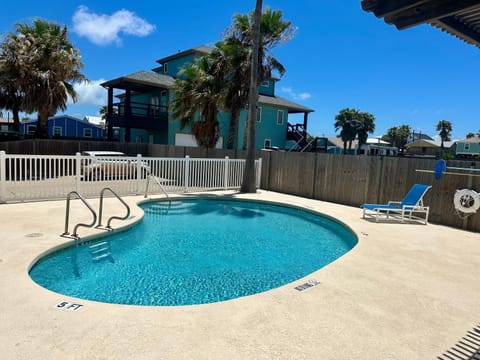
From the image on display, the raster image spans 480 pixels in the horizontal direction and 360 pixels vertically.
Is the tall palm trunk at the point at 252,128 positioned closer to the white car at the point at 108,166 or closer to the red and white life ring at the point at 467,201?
the white car at the point at 108,166

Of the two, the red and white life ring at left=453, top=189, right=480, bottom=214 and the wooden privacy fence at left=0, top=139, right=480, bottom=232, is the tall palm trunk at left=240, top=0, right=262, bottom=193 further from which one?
the red and white life ring at left=453, top=189, right=480, bottom=214

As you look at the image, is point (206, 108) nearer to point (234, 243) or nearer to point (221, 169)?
point (221, 169)

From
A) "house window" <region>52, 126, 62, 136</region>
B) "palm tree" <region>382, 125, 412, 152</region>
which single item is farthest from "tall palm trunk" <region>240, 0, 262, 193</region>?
"palm tree" <region>382, 125, 412, 152</region>

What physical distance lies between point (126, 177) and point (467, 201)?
1068 cm

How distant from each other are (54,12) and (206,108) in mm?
9675

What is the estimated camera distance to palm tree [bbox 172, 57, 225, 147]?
565 inches

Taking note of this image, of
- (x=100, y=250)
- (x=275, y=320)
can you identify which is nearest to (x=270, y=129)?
(x=100, y=250)

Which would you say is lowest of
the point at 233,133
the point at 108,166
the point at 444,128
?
the point at 108,166

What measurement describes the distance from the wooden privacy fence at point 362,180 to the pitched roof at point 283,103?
36.4ft

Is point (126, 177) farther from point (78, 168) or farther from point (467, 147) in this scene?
point (467, 147)

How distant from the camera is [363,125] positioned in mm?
49312

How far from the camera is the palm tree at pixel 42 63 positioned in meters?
15.4

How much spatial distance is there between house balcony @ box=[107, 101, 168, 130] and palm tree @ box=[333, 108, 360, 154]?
34272mm

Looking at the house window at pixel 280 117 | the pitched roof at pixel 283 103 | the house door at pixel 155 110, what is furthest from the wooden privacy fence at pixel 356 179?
the house window at pixel 280 117
